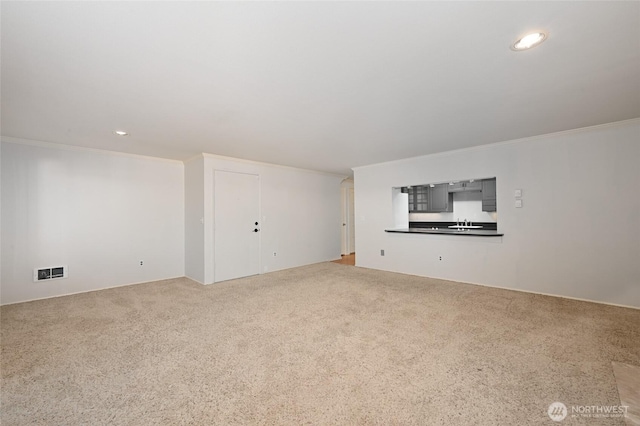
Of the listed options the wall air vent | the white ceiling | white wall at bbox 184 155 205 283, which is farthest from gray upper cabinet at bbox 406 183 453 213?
the wall air vent

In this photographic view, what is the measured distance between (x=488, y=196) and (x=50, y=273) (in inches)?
317

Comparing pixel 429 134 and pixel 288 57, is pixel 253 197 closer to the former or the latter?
pixel 429 134

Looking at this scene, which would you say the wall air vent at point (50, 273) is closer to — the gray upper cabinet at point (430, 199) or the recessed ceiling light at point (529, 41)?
the recessed ceiling light at point (529, 41)

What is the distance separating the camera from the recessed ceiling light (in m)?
1.86

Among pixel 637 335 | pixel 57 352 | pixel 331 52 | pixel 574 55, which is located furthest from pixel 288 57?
pixel 637 335

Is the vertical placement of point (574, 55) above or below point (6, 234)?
above

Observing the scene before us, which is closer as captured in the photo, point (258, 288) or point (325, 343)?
point (325, 343)

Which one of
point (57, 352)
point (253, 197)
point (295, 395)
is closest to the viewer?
point (295, 395)

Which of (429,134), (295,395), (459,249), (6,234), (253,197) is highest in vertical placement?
(429,134)

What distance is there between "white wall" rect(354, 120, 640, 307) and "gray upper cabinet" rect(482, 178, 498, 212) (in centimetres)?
123

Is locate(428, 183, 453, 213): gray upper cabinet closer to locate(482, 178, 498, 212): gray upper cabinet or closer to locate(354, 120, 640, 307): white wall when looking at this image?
locate(482, 178, 498, 212): gray upper cabinet

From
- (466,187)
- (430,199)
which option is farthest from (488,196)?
→ (430,199)

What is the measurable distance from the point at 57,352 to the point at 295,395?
239cm

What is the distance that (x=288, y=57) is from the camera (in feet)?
6.79
